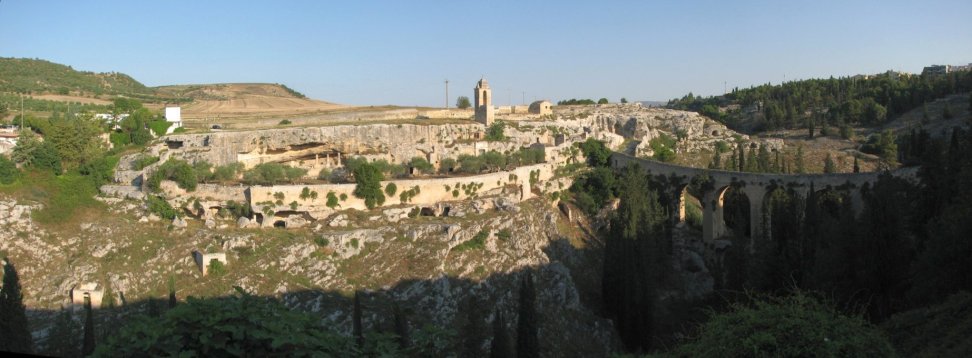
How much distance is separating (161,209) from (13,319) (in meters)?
10.2

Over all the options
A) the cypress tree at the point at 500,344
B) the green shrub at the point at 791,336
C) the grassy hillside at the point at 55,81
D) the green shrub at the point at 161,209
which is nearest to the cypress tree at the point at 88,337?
the green shrub at the point at 161,209

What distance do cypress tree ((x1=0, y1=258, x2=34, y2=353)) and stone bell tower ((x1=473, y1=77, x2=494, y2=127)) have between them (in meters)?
31.4

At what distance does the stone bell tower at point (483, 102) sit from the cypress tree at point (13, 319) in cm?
3143

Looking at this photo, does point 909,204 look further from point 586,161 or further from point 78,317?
point 78,317

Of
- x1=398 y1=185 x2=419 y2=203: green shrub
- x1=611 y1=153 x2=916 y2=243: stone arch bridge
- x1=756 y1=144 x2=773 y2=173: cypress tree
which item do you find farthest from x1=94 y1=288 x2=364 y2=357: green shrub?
x1=756 y1=144 x2=773 y2=173: cypress tree

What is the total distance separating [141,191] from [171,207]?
2034mm

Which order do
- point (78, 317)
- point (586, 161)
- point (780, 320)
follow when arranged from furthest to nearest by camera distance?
1. point (586, 161)
2. point (78, 317)
3. point (780, 320)

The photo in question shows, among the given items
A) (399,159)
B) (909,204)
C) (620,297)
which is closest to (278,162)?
(399,159)

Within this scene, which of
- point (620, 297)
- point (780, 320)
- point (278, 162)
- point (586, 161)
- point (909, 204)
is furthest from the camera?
point (586, 161)

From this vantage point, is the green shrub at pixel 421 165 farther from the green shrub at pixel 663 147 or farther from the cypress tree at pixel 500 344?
the green shrub at pixel 663 147

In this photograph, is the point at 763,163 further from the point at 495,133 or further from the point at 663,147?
the point at 495,133

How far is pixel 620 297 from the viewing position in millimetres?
30125

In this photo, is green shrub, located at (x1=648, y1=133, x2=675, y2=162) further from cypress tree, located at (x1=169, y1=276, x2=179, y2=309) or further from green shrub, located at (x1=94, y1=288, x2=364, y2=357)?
green shrub, located at (x1=94, y1=288, x2=364, y2=357)

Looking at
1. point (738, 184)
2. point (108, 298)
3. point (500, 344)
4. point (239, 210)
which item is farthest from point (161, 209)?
point (738, 184)
